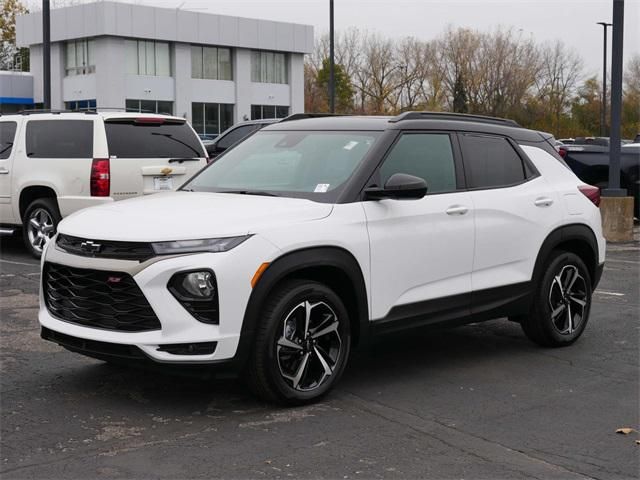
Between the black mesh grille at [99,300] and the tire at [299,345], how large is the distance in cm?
63

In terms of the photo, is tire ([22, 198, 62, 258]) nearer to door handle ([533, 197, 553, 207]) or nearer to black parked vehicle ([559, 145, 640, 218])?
door handle ([533, 197, 553, 207])

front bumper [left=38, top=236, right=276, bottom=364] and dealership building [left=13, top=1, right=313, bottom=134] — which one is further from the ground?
dealership building [left=13, top=1, right=313, bottom=134]

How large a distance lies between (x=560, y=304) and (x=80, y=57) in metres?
60.0

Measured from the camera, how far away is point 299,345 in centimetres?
558

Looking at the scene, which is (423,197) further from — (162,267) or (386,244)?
(162,267)

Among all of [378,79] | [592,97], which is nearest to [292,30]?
[378,79]

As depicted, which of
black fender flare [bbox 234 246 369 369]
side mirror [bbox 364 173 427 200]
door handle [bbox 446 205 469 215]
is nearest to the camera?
black fender flare [bbox 234 246 369 369]

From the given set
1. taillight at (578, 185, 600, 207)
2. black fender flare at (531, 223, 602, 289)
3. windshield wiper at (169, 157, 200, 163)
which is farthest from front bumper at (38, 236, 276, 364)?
windshield wiper at (169, 157, 200, 163)

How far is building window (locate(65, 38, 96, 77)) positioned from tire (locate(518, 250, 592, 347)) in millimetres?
58211

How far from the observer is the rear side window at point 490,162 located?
683 centimetres

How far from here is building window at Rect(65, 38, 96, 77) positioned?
62.4 metres

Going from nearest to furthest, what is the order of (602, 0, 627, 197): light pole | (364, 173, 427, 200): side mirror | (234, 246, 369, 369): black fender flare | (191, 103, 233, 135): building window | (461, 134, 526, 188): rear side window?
(234, 246, 369, 369): black fender flare
(364, 173, 427, 200): side mirror
(461, 134, 526, 188): rear side window
(602, 0, 627, 197): light pole
(191, 103, 233, 135): building window

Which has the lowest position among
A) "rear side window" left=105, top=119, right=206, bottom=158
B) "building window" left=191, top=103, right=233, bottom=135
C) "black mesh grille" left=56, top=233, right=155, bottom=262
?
"black mesh grille" left=56, top=233, right=155, bottom=262

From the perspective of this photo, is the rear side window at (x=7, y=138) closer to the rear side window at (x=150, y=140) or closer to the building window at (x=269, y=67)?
the rear side window at (x=150, y=140)
